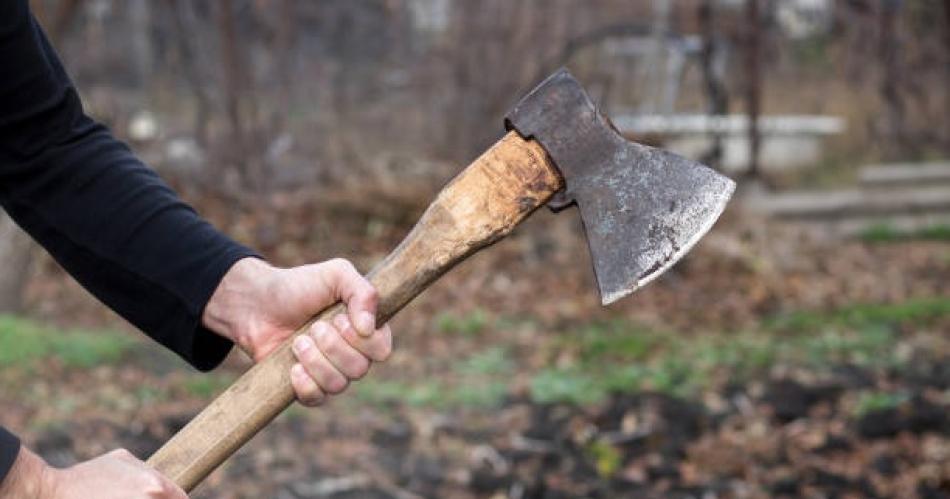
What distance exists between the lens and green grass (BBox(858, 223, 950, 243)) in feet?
33.0

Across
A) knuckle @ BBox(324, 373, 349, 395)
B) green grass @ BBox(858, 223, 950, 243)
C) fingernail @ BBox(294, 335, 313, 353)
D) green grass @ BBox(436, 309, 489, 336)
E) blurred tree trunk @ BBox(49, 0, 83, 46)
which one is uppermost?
fingernail @ BBox(294, 335, 313, 353)

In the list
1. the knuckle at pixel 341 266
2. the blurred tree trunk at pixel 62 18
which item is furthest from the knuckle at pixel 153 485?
the blurred tree trunk at pixel 62 18

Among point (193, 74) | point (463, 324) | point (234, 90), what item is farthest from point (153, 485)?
point (193, 74)

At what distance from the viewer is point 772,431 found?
532 cm

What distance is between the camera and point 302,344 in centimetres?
220

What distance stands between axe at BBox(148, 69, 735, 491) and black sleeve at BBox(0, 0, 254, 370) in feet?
0.61

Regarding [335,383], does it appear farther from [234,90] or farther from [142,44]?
[142,44]

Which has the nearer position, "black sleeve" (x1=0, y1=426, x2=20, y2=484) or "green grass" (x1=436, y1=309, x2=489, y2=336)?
"black sleeve" (x1=0, y1=426, x2=20, y2=484)

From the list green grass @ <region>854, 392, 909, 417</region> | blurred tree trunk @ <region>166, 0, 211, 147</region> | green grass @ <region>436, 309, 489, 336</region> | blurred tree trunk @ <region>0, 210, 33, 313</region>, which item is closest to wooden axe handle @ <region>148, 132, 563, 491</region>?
green grass @ <region>854, 392, 909, 417</region>

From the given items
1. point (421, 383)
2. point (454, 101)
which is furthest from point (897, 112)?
point (421, 383)

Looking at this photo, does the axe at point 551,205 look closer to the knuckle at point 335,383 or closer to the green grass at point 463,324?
the knuckle at point 335,383

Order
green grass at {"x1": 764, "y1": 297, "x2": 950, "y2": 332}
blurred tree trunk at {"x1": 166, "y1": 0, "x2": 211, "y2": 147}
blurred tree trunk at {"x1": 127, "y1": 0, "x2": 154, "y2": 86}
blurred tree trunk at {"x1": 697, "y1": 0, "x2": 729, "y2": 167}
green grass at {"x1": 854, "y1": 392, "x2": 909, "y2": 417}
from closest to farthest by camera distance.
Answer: green grass at {"x1": 854, "y1": 392, "x2": 909, "y2": 417}
green grass at {"x1": 764, "y1": 297, "x2": 950, "y2": 332}
blurred tree trunk at {"x1": 697, "y1": 0, "x2": 729, "y2": 167}
blurred tree trunk at {"x1": 166, "y1": 0, "x2": 211, "y2": 147}
blurred tree trunk at {"x1": 127, "y1": 0, "x2": 154, "y2": 86}

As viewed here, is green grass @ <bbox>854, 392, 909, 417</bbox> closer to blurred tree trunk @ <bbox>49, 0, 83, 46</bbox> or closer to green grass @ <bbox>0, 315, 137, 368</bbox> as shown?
green grass @ <bbox>0, 315, 137, 368</bbox>

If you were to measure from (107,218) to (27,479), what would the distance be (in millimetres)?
516
